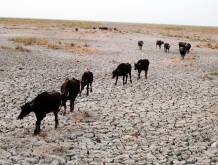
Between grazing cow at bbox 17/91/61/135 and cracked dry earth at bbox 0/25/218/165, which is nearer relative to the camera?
cracked dry earth at bbox 0/25/218/165

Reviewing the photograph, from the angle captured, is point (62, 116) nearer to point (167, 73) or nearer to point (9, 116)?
point (9, 116)

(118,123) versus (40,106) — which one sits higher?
(40,106)

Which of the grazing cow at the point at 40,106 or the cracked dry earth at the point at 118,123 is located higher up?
the grazing cow at the point at 40,106

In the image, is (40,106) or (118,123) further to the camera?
(118,123)

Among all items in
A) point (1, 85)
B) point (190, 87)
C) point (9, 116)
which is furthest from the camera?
point (190, 87)

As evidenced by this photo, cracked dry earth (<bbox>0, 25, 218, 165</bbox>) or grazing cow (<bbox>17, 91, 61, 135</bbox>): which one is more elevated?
grazing cow (<bbox>17, 91, 61, 135</bbox>)

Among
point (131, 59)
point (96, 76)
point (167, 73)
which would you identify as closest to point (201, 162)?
point (96, 76)

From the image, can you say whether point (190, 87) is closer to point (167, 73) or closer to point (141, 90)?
point (141, 90)

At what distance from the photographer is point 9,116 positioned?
15195 mm

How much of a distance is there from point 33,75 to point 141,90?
710 cm

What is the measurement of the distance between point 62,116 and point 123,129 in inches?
97.9

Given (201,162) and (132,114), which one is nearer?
(201,162)

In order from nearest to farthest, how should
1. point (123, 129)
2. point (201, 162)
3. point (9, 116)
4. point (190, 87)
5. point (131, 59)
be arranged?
point (201, 162) → point (123, 129) → point (9, 116) → point (190, 87) → point (131, 59)

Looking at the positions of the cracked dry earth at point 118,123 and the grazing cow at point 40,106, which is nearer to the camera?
the cracked dry earth at point 118,123
